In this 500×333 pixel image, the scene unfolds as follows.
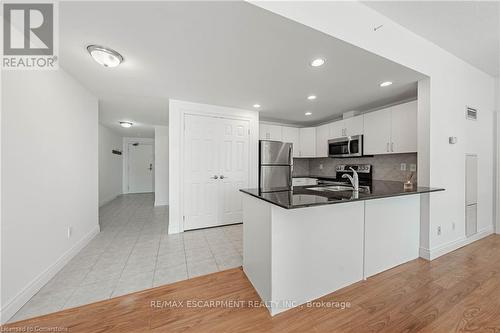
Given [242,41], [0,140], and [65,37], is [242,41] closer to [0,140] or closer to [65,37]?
[65,37]

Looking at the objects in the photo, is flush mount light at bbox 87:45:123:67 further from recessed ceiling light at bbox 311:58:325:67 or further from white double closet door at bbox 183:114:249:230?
recessed ceiling light at bbox 311:58:325:67

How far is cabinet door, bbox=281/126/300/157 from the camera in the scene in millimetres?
4531

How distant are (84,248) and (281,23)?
3.58 metres

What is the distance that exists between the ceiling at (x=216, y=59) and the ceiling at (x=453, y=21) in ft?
1.36

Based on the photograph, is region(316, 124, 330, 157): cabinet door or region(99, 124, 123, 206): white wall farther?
region(99, 124, 123, 206): white wall

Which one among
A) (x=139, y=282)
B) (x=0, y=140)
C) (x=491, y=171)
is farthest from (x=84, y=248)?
(x=491, y=171)

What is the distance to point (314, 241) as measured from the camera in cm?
159

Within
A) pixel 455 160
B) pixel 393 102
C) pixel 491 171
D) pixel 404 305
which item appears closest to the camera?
pixel 404 305

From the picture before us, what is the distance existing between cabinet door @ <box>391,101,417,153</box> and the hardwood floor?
1.72m

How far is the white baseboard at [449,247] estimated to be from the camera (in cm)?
226

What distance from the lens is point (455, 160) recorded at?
2496mm

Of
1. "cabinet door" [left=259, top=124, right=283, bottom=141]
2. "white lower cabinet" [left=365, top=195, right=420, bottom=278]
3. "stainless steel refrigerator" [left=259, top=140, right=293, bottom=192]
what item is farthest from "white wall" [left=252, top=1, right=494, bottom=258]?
"cabinet door" [left=259, top=124, right=283, bottom=141]

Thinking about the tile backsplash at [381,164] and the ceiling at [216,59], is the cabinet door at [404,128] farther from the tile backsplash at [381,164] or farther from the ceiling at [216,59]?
the tile backsplash at [381,164]

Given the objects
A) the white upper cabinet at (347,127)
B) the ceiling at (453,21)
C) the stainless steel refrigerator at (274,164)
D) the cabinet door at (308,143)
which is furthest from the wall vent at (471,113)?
the stainless steel refrigerator at (274,164)
